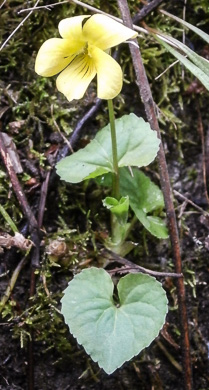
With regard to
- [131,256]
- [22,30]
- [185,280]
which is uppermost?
[22,30]

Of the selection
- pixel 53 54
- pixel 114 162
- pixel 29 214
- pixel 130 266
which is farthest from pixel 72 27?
pixel 130 266

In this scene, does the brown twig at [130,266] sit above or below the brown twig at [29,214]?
below

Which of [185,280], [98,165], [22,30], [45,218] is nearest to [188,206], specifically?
[185,280]

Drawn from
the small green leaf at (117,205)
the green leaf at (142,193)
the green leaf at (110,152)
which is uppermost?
the green leaf at (110,152)

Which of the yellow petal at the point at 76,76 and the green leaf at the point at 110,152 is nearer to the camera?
the yellow petal at the point at 76,76

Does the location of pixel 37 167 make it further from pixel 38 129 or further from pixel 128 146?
pixel 128 146

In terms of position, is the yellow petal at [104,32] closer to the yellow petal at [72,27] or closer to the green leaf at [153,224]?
the yellow petal at [72,27]

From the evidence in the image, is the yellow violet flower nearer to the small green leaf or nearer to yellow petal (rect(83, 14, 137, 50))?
yellow petal (rect(83, 14, 137, 50))

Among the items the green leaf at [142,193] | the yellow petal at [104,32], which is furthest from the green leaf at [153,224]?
the yellow petal at [104,32]
